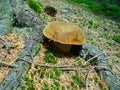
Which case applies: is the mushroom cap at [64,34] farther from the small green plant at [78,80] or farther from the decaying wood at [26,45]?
the small green plant at [78,80]

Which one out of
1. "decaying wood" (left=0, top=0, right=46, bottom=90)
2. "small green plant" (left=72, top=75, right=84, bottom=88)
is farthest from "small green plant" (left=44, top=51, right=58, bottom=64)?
"small green plant" (left=72, top=75, right=84, bottom=88)

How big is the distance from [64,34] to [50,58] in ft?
1.40

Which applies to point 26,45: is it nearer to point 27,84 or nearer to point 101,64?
point 27,84

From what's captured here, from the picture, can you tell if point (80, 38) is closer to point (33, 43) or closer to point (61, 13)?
point (33, 43)

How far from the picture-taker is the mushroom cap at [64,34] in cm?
381

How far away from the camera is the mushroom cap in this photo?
381 centimetres

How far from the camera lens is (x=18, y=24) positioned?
4.38m

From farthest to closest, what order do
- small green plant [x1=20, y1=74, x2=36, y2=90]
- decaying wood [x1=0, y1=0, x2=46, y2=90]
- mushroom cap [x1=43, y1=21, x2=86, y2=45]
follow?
mushroom cap [x1=43, y1=21, x2=86, y2=45] → small green plant [x1=20, y1=74, x2=36, y2=90] → decaying wood [x1=0, y1=0, x2=46, y2=90]

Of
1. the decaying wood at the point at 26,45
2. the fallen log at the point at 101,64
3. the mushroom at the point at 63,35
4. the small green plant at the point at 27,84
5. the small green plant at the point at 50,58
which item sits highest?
the mushroom at the point at 63,35

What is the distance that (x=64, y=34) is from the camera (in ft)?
12.5

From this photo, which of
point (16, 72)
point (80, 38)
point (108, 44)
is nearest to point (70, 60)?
point (80, 38)

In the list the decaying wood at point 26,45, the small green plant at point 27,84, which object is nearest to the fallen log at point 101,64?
the decaying wood at point 26,45

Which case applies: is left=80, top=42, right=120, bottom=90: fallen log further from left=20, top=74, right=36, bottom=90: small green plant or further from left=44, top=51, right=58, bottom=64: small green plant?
left=20, top=74, right=36, bottom=90: small green plant

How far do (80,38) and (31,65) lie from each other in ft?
2.96
